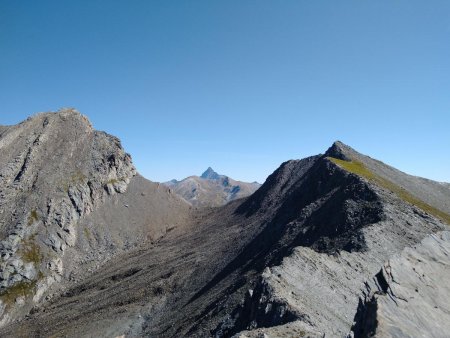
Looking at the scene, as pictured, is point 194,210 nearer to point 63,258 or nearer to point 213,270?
point 63,258

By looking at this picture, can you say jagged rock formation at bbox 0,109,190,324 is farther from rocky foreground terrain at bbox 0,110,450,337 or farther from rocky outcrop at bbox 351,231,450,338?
rocky outcrop at bbox 351,231,450,338

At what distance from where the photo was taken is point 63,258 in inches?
3684

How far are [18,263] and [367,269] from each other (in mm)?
76383

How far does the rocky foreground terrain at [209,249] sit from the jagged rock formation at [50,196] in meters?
0.35

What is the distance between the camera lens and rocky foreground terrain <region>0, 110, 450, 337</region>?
28.9 meters

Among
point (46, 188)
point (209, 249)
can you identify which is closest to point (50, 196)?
point (46, 188)

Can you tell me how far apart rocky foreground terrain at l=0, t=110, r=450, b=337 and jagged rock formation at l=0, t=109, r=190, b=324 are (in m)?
0.35

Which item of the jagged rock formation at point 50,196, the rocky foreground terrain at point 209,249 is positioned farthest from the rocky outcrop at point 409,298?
the jagged rock formation at point 50,196

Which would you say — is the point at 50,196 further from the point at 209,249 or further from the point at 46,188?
the point at 209,249

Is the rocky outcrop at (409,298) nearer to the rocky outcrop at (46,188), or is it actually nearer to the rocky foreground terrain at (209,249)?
the rocky foreground terrain at (209,249)

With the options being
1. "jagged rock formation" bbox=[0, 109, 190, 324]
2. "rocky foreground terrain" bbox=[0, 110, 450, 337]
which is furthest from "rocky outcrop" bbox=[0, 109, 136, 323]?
"rocky foreground terrain" bbox=[0, 110, 450, 337]

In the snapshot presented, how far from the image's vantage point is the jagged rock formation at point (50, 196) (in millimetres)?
84750

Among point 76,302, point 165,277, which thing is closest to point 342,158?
point 165,277

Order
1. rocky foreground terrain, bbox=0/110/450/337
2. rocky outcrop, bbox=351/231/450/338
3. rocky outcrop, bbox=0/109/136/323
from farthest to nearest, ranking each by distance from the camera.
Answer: rocky outcrop, bbox=0/109/136/323
rocky foreground terrain, bbox=0/110/450/337
rocky outcrop, bbox=351/231/450/338
